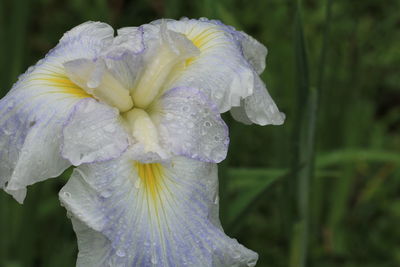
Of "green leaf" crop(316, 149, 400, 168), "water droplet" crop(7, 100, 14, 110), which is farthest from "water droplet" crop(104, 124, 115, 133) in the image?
"green leaf" crop(316, 149, 400, 168)

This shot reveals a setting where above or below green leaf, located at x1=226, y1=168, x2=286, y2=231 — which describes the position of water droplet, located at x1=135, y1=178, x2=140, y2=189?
above

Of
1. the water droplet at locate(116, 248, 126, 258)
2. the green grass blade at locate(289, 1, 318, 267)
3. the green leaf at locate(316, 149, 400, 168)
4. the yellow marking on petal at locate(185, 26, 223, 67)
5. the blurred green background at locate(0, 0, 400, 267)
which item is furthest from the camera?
the green leaf at locate(316, 149, 400, 168)

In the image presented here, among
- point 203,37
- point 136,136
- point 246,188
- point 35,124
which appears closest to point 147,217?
point 136,136

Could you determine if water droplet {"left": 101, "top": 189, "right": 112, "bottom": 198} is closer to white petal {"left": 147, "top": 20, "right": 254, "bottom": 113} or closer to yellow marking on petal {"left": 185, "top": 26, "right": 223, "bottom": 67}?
white petal {"left": 147, "top": 20, "right": 254, "bottom": 113}

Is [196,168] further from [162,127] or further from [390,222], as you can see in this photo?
[390,222]

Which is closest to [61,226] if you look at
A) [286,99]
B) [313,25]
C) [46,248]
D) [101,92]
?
[46,248]

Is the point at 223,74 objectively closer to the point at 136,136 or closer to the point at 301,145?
the point at 136,136

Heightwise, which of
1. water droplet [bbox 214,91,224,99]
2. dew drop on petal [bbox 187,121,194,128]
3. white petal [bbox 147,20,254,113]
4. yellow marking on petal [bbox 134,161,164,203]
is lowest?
yellow marking on petal [bbox 134,161,164,203]

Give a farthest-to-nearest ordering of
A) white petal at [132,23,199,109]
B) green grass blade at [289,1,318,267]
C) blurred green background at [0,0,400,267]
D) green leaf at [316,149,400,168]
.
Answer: green leaf at [316,149,400,168] < blurred green background at [0,0,400,267] < green grass blade at [289,1,318,267] < white petal at [132,23,199,109]
